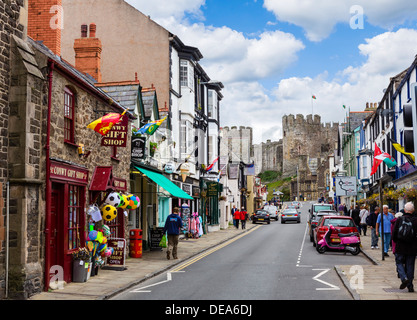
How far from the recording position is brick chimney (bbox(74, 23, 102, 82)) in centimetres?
2230

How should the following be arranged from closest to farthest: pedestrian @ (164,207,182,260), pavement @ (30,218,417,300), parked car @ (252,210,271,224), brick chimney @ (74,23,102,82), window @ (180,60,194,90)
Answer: pavement @ (30,218,417,300) < pedestrian @ (164,207,182,260) < brick chimney @ (74,23,102,82) < window @ (180,60,194,90) < parked car @ (252,210,271,224)

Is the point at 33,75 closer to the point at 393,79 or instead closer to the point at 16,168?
the point at 16,168

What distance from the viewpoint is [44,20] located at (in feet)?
57.4

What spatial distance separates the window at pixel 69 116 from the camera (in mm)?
13820

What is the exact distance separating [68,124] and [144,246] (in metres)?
10.3

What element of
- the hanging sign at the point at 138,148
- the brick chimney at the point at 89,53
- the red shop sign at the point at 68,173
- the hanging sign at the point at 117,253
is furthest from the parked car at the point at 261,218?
the red shop sign at the point at 68,173

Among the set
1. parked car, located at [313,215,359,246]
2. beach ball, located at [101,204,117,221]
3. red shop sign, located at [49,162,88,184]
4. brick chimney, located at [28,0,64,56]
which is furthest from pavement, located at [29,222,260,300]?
brick chimney, located at [28,0,64,56]

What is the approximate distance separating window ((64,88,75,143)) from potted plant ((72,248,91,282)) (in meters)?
3.00

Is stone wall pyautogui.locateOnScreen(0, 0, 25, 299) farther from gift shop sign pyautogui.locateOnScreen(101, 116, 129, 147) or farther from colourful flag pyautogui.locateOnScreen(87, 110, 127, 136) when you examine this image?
gift shop sign pyautogui.locateOnScreen(101, 116, 129, 147)

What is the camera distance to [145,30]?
97.0ft

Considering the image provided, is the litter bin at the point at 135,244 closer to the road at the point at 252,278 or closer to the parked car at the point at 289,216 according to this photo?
the road at the point at 252,278

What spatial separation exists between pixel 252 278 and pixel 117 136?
19.6 ft

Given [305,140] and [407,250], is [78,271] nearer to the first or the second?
[407,250]
